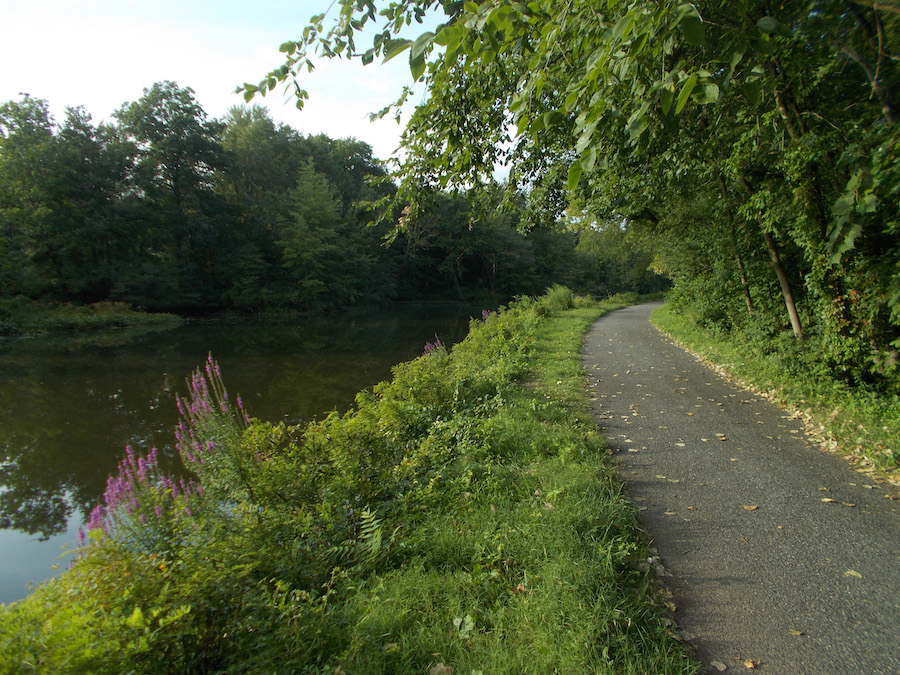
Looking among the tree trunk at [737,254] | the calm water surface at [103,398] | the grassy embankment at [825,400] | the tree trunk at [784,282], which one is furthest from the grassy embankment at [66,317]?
the tree trunk at [784,282]

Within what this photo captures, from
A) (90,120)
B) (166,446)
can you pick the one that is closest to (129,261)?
(90,120)

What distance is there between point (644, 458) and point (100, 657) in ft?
15.5

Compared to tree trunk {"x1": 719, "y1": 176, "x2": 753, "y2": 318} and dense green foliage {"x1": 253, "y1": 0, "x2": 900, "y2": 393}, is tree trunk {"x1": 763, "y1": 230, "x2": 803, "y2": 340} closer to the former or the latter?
dense green foliage {"x1": 253, "y1": 0, "x2": 900, "y2": 393}

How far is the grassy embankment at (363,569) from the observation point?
2.30 metres

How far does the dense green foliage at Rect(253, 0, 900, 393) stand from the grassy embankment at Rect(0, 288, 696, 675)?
2.41 meters

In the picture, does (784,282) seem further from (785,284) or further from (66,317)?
(66,317)

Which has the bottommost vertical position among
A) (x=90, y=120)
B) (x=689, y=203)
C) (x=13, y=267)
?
(x=689, y=203)

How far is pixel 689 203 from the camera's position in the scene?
11578mm

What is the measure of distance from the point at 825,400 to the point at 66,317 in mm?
34534

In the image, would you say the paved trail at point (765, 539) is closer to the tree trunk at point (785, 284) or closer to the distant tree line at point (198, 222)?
the tree trunk at point (785, 284)

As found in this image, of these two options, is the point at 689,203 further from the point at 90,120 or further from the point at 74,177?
the point at 90,120

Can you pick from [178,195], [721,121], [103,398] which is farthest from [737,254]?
[178,195]

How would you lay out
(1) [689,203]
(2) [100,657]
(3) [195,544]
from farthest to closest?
(1) [689,203] → (3) [195,544] → (2) [100,657]

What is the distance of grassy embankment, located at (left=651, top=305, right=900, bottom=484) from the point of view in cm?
470
